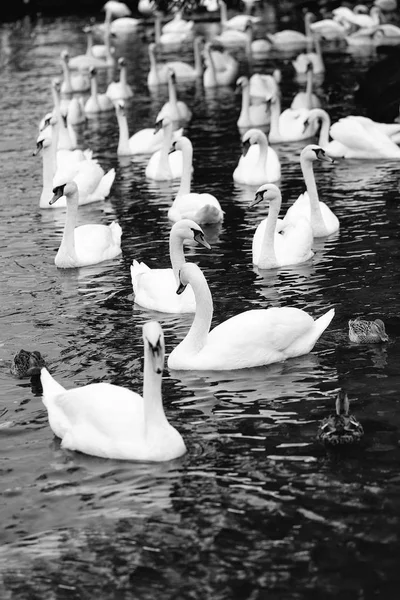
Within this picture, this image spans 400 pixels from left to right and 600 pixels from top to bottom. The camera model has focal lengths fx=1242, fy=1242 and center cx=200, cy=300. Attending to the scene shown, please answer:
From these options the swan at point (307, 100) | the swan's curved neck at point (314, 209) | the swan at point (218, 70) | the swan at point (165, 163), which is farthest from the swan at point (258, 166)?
the swan at point (218, 70)

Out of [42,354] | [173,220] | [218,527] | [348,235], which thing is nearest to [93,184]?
[173,220]

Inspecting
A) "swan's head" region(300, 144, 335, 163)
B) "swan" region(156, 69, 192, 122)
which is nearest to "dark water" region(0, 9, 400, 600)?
"swan's head" region(300, 144, 335, 163)

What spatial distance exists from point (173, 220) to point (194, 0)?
1535 cm

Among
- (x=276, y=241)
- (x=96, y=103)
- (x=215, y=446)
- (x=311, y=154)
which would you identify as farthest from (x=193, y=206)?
(x=96, y=103)

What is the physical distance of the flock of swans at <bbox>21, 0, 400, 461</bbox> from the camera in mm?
9773

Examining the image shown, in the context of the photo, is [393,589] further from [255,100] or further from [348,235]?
[255,100]

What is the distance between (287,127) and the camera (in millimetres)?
24766

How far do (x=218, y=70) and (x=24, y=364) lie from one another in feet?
74.9

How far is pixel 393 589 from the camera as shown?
25.3ft

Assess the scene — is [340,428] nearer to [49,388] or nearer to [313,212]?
[49,388]

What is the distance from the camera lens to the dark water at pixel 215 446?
26.5 feet

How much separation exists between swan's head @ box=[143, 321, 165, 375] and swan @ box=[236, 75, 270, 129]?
17.0m

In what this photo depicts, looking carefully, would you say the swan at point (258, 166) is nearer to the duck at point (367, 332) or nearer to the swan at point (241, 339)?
the duck at point (367, 332)

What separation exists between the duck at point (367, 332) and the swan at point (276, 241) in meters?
3.22
